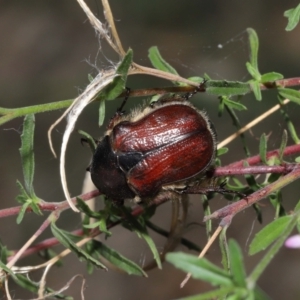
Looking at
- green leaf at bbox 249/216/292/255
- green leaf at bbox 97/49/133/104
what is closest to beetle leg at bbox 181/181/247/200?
green leaf at bbox 249/216/292/255

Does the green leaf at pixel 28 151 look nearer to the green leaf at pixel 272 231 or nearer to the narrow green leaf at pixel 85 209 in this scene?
the narrow green leaf at pixel 85 209

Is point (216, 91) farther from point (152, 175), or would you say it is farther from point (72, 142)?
point (72, 142)

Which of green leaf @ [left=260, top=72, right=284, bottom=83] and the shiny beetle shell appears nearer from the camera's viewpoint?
green leaf @ [left=260, top=72, right=284, bottom=83]

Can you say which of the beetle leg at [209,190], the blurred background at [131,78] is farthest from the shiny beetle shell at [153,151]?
the blurred background at [131,78]

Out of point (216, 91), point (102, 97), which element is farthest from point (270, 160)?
point (102, 97)

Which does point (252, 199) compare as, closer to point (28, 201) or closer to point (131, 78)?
point (28, 201)

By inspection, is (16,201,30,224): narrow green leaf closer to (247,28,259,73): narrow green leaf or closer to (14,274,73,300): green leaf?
(14,274,73,300): green leaf
